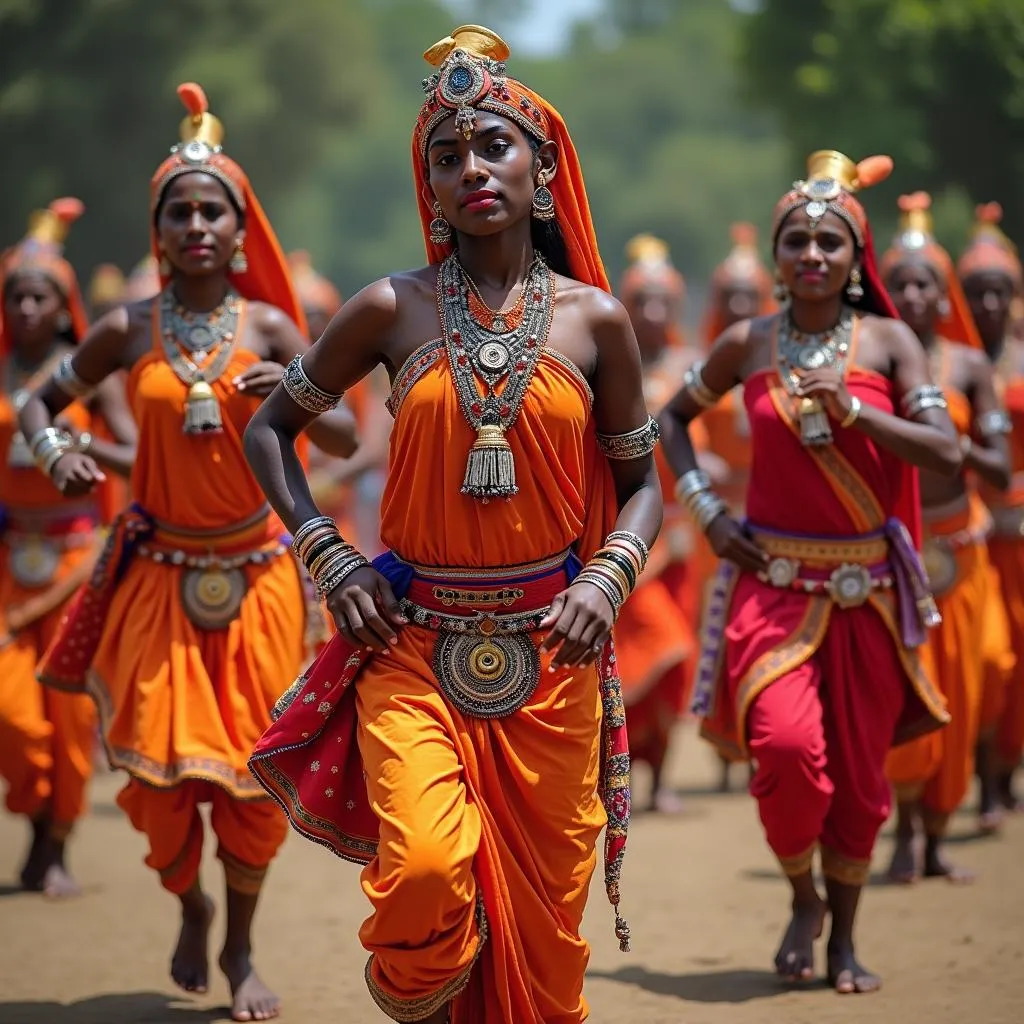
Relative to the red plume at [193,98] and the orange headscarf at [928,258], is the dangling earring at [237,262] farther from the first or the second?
the orange headscarf at [928,258]

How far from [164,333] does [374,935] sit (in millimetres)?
2837

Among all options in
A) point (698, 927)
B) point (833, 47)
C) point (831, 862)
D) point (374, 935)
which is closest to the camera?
point (374, 935)

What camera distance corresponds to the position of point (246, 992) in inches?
266

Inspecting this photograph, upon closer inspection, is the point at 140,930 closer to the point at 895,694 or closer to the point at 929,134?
the point at 895,694

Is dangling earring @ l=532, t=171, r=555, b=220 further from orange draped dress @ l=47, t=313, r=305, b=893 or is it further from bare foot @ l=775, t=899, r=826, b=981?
bare foot @ l=775, t=899, r=826, b=981

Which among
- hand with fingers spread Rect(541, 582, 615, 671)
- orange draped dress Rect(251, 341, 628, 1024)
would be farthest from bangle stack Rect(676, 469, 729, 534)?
hand with fingers spread Rect(541, 582, 615, 671)

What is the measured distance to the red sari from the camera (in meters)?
6.96

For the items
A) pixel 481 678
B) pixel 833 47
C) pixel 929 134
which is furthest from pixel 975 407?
pixel 833 47

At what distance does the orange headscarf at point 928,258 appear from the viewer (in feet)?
29.9

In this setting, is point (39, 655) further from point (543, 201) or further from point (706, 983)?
point (543, 201)

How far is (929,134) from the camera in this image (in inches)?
782

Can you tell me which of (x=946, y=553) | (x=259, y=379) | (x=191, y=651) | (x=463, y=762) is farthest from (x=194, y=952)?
(x=946, y=553)

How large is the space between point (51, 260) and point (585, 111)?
66.9m

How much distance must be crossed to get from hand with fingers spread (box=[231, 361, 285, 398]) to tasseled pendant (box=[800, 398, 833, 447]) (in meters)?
1.80
